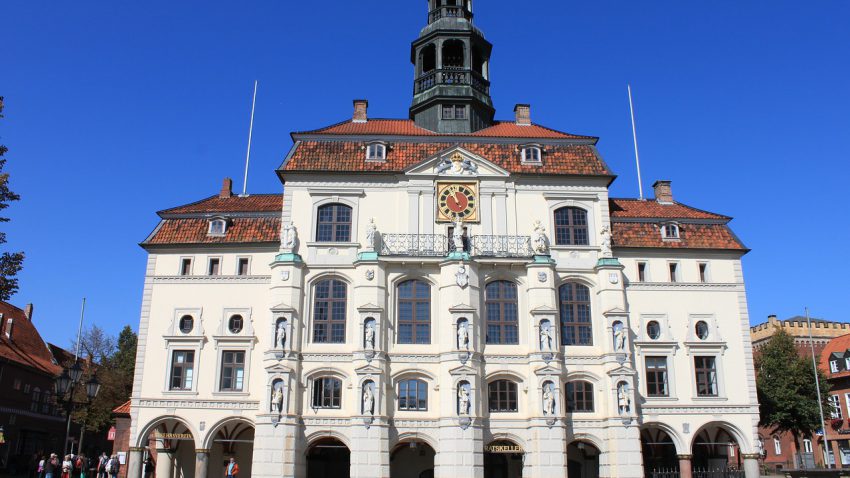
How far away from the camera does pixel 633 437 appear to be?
32.2 m

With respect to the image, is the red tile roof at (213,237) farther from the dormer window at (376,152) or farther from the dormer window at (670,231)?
the dormer window at (670,231)

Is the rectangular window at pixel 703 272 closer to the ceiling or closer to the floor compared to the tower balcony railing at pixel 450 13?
closer to the floor

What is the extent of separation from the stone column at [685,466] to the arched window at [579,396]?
16.4 feet

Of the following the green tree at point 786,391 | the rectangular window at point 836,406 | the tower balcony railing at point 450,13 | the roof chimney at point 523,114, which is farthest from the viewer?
the rectangular window at point 836,406

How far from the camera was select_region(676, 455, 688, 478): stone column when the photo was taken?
33.4 metres

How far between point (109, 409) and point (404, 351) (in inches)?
1238

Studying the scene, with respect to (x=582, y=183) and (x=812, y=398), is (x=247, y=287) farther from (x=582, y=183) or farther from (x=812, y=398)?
(x=812, y=398)

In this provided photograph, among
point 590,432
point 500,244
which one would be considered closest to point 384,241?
point 500,244

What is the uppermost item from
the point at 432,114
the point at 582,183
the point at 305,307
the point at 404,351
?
the point at 432,114

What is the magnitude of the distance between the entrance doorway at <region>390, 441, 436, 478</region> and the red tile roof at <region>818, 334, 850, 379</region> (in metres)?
40.9

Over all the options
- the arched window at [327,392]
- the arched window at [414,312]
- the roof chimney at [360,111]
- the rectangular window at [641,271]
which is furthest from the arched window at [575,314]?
the roof chimney at [360,111]

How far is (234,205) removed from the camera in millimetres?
38719

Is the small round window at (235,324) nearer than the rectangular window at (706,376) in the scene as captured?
No

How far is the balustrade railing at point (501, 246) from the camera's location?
34.9m
